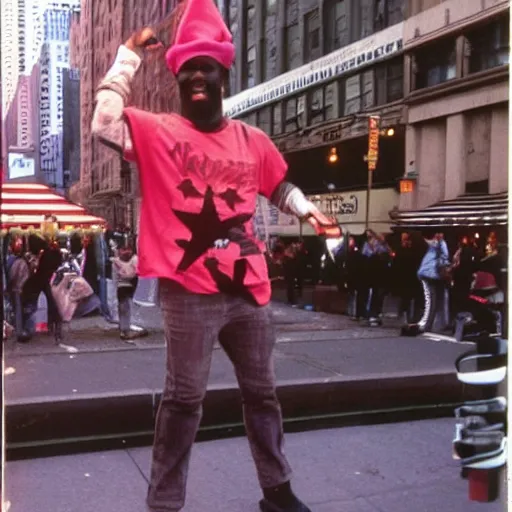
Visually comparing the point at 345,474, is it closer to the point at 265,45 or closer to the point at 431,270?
the point at 431,270

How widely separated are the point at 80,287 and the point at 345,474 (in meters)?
1.40

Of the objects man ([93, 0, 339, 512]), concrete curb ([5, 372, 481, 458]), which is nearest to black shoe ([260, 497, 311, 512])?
man ([93, 0, 339, 512])

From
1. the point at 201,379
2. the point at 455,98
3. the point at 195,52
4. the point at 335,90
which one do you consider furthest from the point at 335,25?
the point at 201,379

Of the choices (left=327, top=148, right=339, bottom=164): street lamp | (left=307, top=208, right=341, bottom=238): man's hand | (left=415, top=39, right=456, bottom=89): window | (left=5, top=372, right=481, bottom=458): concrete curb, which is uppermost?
(left=415, top=39, right=456, bottom=89): window

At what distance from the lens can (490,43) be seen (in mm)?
2385

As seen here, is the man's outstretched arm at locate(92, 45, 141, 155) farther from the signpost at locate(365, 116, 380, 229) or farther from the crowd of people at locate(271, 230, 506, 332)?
the signpost at locate(365, 116, 380, 229)

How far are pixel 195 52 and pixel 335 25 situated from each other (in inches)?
25.2

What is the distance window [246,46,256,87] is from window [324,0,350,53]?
0.28 metres

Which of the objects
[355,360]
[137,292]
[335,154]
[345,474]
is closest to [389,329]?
[355,360]

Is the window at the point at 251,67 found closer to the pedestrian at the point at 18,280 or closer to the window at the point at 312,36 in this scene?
the window at the point at 312,36

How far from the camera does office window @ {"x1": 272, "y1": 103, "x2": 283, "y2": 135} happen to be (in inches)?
92.0

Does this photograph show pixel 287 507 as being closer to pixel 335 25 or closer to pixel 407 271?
pixel 407 271

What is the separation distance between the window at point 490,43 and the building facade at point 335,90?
250mm

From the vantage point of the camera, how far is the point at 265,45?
2.39 meters
